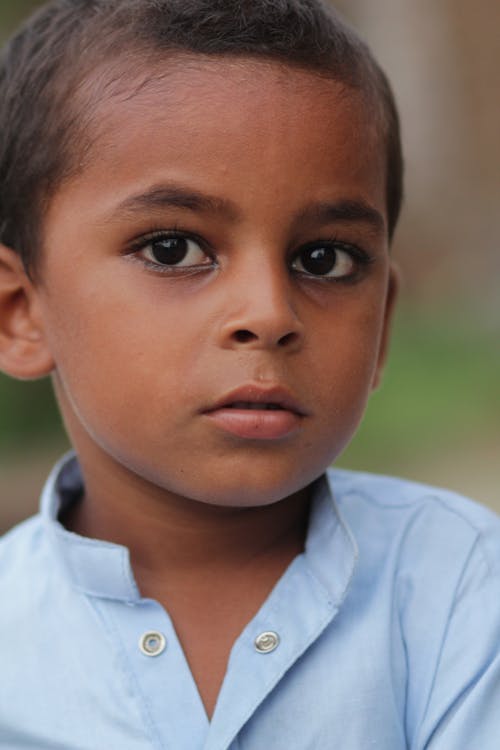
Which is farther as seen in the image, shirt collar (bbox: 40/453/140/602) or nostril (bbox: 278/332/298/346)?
shirt collar (bbox: 40/453/140/602)

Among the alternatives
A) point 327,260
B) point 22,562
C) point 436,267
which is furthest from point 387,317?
point 436,267

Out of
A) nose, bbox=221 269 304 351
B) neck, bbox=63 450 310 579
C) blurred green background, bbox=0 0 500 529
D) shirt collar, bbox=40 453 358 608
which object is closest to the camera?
nose, bbox=221 269 304 351

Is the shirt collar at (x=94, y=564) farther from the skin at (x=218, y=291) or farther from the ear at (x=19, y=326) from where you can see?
the ear at (x=19, y=326)

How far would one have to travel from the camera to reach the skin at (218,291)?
1752 millimetres

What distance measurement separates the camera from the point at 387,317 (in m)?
2.24

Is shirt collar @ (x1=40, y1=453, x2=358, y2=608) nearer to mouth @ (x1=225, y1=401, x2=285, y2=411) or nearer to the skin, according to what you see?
the skin

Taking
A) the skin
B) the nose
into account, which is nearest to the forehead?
the skin

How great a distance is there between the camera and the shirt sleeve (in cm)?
174

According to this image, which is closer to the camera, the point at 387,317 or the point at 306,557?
the point at 306,557

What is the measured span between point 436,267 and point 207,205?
8.64m

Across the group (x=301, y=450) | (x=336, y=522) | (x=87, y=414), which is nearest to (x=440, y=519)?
(x=336, y=522)

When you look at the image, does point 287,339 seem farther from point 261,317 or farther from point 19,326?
point 19,326

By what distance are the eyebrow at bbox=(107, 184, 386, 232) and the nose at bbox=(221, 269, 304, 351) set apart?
0.38ft

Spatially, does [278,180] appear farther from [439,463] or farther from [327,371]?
[439,463]
